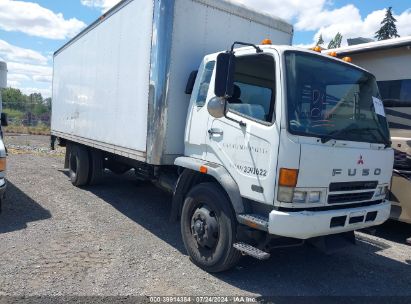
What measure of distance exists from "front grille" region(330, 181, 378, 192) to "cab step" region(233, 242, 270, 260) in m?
0.95

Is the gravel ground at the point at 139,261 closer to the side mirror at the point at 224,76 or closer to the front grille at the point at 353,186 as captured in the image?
the front grille at the point at 353,186

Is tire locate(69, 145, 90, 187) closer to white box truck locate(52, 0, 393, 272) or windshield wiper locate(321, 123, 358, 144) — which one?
white box truck locate(52, 0, 393, 272)

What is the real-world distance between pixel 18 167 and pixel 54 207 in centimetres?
458

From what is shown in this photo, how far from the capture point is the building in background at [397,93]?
6.04m

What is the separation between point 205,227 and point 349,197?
5.28 ft

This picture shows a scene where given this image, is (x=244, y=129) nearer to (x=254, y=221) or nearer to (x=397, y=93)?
(x=254, y=221)

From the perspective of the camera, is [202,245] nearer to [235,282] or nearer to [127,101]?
[235,282]

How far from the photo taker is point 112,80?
6.49 m

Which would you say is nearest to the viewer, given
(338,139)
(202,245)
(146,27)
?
(338,139)

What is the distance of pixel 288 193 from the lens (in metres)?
3.71

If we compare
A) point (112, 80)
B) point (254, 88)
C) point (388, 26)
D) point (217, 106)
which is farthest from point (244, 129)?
point (388, 26)

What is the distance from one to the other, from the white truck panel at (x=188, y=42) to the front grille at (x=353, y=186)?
210cm

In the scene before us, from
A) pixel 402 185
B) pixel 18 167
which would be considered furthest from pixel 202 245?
pixel 18 167

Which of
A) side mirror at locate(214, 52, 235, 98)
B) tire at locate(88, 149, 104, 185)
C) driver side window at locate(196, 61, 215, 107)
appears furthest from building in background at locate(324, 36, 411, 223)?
tire at locate(88, 149, 104, 185)
